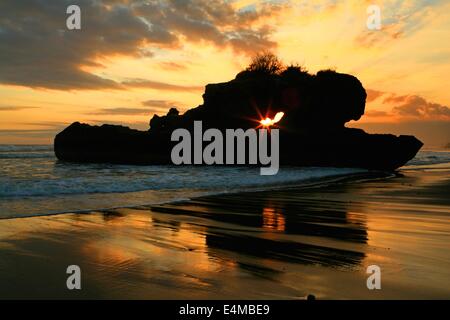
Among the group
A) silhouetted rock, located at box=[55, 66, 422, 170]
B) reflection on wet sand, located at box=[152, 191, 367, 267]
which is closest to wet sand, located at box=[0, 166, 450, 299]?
reflection on wet sand, located at box=[152, 191, 367, 267]

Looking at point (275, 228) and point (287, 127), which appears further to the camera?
point (287, 127)

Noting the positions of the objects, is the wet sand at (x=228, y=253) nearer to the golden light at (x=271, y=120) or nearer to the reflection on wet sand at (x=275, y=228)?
the reflection on wet sand at (x=275, y=228)

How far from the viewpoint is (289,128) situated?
30.5 m

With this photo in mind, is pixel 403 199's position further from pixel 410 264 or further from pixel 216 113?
pixel 216 113

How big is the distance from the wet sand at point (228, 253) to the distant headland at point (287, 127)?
20572 mm

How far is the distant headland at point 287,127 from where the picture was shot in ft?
94.8

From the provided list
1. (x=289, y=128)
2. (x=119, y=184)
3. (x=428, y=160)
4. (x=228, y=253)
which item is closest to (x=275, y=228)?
(x=228, y=253)

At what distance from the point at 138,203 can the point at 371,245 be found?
20.0ft

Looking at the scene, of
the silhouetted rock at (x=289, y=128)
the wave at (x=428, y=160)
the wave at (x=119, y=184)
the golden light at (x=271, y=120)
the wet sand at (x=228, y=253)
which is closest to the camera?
the wet sand at (x=228, y=253)

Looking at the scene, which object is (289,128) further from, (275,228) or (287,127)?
(275,228)

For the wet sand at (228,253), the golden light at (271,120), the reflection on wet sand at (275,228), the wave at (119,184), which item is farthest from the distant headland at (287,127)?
the wet sand at (228,253)

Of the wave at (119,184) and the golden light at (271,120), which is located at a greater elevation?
the golden light at (271,120)

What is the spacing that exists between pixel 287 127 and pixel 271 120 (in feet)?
4.44
